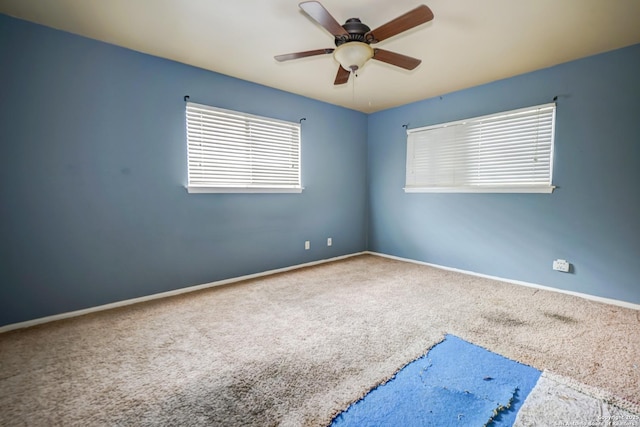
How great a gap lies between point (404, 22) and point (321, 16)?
560mm

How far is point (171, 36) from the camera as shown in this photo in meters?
2.57

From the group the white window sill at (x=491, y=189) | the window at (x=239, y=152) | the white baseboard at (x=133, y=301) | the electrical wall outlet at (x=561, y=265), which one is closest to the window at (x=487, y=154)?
the white window sill at (x=491, y=189)

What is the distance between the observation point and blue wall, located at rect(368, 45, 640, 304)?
9.05 ft

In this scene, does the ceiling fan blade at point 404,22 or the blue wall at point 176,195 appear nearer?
the ceiling fan blade at point 404,22

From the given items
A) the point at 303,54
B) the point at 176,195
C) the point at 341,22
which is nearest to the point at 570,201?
the point at 341,22

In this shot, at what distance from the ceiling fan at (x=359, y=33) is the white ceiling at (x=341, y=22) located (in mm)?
234

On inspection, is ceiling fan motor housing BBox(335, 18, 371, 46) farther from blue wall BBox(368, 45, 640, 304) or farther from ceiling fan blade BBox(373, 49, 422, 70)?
blue wall BBox(368, 45, 640, 304)

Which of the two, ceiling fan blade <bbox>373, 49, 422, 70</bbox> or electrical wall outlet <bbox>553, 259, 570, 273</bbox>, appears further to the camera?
→ electrical wall outlet <bbox>553, 259, 570, 273</bbox>

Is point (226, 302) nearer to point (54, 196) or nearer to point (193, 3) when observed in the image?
point (54, 196)

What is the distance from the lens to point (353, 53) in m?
2.16

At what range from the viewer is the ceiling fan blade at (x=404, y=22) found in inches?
68.2

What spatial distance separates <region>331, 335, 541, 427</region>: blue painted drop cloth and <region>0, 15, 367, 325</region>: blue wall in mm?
2523

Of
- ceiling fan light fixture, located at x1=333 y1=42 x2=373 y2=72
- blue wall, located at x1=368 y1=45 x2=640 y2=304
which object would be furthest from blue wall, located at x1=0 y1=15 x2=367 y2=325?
blue wall, located at x1=368 y1=45 x2=640 y2=304

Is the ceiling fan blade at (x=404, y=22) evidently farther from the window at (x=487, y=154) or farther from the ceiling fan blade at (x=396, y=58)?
the window at (x=487, y=154)
